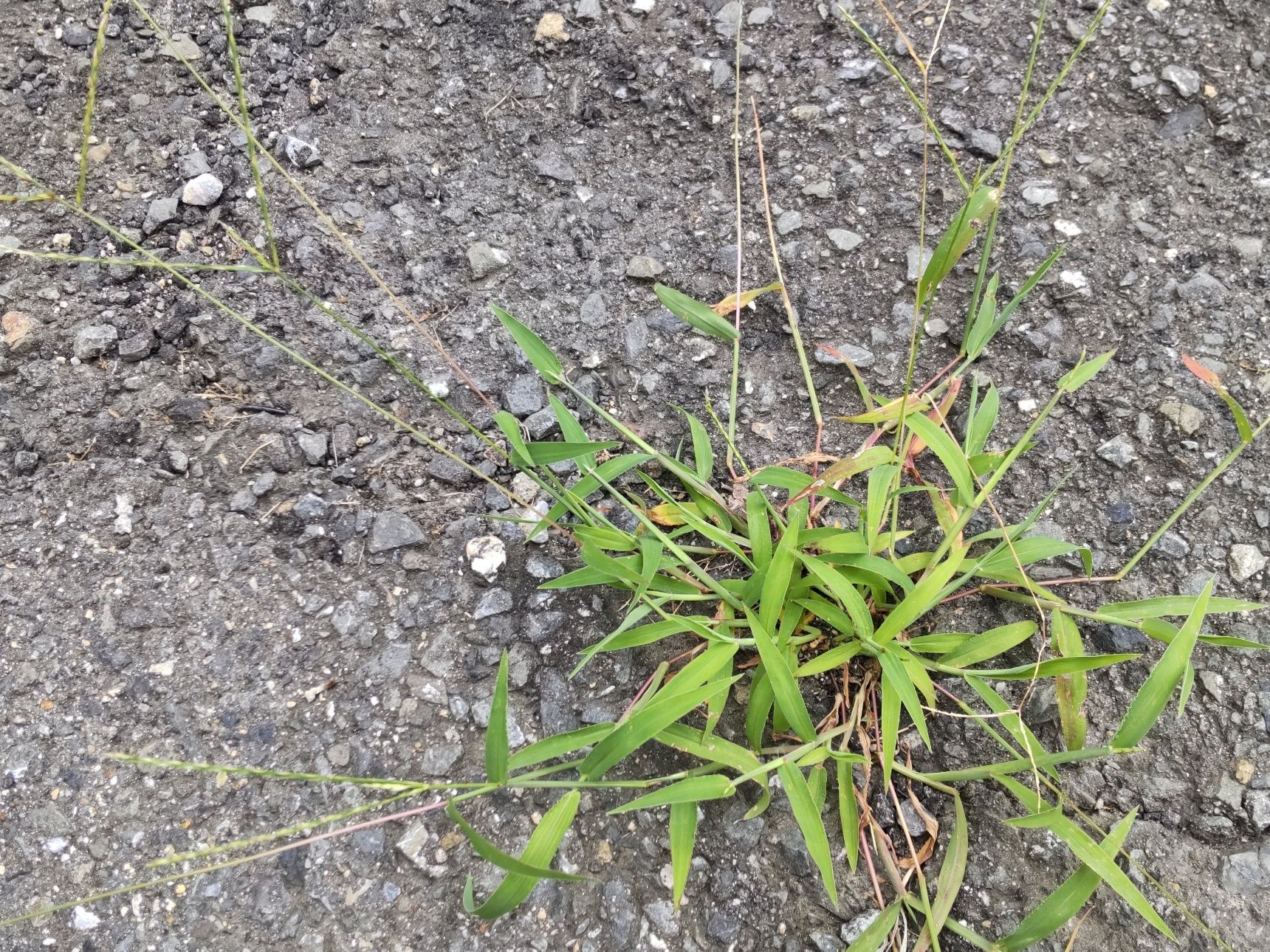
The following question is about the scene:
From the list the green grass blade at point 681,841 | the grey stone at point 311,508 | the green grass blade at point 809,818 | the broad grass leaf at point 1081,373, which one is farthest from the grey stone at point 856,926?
the grey stone at point 311,508

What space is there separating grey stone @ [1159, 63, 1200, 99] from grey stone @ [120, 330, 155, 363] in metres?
2.17

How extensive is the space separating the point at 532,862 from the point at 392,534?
66cm

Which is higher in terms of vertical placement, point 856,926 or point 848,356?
point 848,356

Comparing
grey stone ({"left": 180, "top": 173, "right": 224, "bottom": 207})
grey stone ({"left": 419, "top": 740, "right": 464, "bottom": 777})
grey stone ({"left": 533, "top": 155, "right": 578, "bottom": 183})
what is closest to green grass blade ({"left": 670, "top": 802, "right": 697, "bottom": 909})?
grey stone ({"left": 419, "top": 740, "right": 464, "bottom": 777})

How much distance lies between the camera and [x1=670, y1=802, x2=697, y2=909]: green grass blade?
1176 mm

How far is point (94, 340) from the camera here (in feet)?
5.39

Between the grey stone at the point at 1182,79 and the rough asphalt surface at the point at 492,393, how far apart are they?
0.9 inches

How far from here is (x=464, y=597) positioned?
58.9 inches

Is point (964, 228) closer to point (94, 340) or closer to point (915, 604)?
point (915, 604)

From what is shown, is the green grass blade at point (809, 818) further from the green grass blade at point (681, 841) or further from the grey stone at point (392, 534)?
the grey stone at point (392, 534)

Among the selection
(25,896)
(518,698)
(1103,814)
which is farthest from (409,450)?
(1103,814)

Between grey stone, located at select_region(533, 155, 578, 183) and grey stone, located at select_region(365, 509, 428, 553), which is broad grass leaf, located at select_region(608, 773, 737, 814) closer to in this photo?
grey stone, located at select_region(365, 509, 428, 553)

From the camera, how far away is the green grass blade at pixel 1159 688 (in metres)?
1.06

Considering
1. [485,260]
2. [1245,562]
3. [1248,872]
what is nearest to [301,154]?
[485,260]
